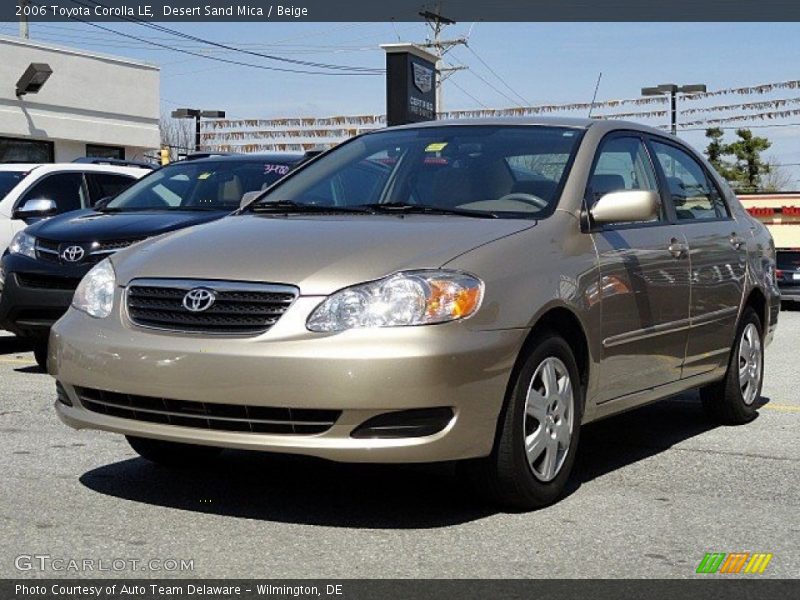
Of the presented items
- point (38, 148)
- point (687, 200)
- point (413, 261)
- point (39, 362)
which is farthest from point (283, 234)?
point (38, 148)

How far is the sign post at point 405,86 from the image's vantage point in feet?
85.5

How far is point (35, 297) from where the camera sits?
912 centimetres

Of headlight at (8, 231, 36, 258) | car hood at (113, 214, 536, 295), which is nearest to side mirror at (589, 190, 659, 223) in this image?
car hood at (113, 214, 536, 295)

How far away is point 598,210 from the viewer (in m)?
5.60

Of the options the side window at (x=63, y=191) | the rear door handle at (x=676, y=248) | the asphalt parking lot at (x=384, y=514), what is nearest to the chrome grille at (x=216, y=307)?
the asphalt parking lot at (x=384, y=514)

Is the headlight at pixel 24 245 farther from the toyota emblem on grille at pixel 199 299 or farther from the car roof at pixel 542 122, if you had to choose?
the toyota emblem on grille at pixel 199 299

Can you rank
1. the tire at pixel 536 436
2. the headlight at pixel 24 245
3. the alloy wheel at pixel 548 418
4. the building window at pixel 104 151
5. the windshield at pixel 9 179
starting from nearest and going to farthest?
1. the tire at pixel 536 436
2. the alloy wheel at pixel 548 418
3. the headlight at pixel 24 245
4. the windshield at pixel 9 179
5. the building window at pixel 104 151

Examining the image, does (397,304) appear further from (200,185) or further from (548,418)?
(200,185)

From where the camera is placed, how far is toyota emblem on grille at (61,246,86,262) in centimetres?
916

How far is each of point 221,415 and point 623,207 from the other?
2.00 meters

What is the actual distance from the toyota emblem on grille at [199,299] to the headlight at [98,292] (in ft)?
1.44

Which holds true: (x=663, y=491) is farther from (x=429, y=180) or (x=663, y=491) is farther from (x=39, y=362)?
(x=39, y=362)

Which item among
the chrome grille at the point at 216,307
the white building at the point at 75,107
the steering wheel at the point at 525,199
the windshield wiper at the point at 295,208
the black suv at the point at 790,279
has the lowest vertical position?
the black suv at the point at 790,279
